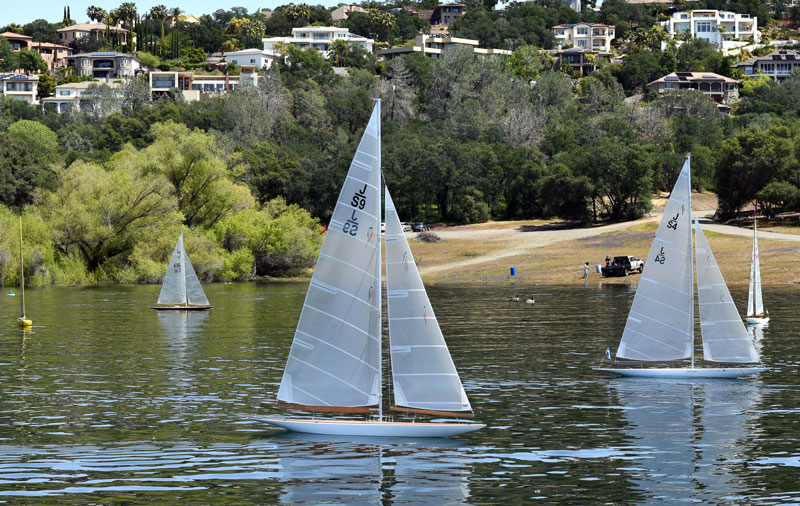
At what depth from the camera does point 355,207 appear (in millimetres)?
28031

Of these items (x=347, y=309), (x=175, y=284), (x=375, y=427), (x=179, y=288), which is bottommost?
(x=179, y=288)

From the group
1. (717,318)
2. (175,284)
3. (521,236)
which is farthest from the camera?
(521,236)

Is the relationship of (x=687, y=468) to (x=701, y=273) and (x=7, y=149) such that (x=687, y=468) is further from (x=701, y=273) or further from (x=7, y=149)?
(x=7, y=149)

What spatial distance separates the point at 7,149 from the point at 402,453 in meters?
115

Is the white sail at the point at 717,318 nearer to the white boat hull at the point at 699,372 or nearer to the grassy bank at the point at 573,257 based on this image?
the white boat hull at the point at 699,372

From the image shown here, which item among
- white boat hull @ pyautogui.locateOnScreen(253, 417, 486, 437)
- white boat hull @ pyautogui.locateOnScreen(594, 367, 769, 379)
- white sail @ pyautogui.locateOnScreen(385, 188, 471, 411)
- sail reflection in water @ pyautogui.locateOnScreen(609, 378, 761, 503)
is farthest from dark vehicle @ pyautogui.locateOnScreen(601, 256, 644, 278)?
white sail @ pyautogui.locateOnScreen(385, 188, 471, 411)

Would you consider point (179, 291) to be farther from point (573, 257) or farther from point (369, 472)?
point (369, 472)

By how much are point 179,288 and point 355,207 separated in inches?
2041

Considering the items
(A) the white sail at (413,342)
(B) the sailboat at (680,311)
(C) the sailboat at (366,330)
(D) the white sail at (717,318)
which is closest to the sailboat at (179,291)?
(B) the sailboat at (680,311)

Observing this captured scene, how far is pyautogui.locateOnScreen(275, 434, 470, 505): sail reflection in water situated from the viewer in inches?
969

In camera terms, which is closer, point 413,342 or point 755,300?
point 413,342

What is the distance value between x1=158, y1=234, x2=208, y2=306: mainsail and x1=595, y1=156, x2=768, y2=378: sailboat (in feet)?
139

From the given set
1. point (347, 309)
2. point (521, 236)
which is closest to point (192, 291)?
point (347, 309)

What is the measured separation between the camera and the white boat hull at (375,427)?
2914 centimetres
